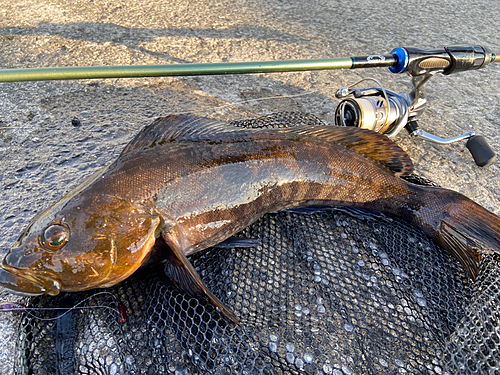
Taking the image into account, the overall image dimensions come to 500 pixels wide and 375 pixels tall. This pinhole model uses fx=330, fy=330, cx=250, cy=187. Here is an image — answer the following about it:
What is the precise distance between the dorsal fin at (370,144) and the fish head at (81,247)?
135cm

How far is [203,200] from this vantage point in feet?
6.84

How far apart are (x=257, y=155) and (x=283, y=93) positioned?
86.2 inches

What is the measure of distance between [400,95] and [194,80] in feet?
8.19

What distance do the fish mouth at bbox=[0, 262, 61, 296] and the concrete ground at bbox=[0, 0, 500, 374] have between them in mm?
486

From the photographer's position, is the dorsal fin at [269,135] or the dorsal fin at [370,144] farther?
the dorsal fin at [370,144]

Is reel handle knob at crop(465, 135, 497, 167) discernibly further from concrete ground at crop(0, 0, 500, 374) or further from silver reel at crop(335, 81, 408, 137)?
silver reel at crop(335, 81, 408, 137)

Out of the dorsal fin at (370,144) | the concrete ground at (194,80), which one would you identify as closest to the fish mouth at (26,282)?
the concrete ground at (194,80)

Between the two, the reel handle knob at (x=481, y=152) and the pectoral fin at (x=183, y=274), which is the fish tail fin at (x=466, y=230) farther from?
the pectoral fin at (x=183, y=274)

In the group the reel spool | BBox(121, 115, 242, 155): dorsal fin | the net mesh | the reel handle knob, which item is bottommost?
the net mesh

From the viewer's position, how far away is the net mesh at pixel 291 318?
1700mm

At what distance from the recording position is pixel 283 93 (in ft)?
13.6

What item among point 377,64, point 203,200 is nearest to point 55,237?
point 203,200

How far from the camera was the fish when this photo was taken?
1.80 metres

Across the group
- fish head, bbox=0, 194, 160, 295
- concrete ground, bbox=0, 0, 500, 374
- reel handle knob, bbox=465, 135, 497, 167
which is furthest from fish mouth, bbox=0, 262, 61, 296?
reel handle knob, bbox=465, 135, 497, 167
